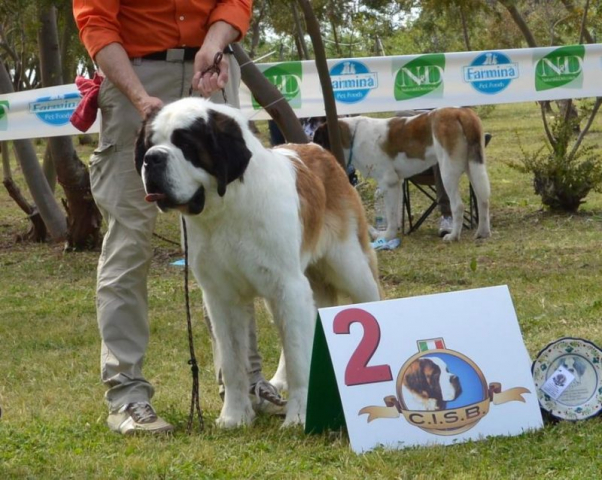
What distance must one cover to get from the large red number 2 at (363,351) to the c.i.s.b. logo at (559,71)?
8514 millimetres

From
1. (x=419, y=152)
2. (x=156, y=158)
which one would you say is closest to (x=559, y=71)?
(x=419, y=152)

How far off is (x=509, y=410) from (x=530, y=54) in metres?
8.47

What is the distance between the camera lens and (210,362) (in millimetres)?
6121

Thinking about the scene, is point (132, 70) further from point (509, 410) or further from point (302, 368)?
point (509, 410)

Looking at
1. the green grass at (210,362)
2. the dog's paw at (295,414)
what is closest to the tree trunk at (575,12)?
Result: the green grass at (210,362)

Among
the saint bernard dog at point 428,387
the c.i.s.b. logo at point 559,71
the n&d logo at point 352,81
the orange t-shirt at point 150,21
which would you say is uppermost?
the orange t-shirt at point 150,21

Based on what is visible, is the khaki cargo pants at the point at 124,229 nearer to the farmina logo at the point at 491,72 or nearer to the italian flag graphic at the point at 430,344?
the italian flag graphic at the point at 430,344

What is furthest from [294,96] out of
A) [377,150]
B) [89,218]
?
[89,218]

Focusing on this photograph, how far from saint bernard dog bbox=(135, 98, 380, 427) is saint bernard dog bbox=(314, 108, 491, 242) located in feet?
20.7

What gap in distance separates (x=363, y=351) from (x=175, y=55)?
1547 mm

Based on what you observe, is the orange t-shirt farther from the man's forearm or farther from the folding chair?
the folding chair

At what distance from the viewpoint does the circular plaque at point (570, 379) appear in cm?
423

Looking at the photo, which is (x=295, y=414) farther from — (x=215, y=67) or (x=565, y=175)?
(x=565, y=175)

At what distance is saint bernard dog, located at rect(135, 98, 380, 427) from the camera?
4.02 metres
